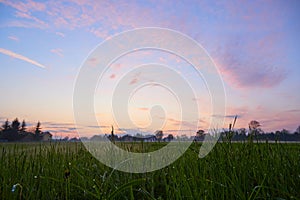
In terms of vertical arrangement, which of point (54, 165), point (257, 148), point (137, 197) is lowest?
point (137, 197)

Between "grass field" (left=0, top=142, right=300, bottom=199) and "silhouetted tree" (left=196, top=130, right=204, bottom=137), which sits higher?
"silhouetted tree" (left=196, top=130, right=204, bottom=137)

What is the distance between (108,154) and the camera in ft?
16.7

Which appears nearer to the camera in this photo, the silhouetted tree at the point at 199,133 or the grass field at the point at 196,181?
the grass field at the point at 196,181

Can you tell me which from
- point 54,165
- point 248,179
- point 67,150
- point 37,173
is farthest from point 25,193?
point 248,179

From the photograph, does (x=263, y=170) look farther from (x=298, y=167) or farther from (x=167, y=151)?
(x=167, y=151)

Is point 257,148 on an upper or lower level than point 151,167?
upper

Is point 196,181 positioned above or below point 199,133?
below

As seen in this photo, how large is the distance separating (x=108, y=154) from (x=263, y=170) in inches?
112

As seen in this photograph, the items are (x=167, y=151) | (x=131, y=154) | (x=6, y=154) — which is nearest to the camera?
(x=6, y=154)

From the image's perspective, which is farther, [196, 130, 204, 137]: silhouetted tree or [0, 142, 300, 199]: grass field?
[196, 130, 204, 137]: silhouetted tree

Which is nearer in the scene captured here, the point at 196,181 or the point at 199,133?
the point at 196,181

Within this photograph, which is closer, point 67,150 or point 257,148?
point 257,148

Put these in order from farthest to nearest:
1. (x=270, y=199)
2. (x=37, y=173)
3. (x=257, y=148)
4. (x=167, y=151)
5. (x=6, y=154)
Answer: (x=167, y=151), (x=6, y=154), (x=257, y=148), (x=37, y=173), (x=270, y=199)

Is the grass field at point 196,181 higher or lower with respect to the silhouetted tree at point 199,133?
lower
